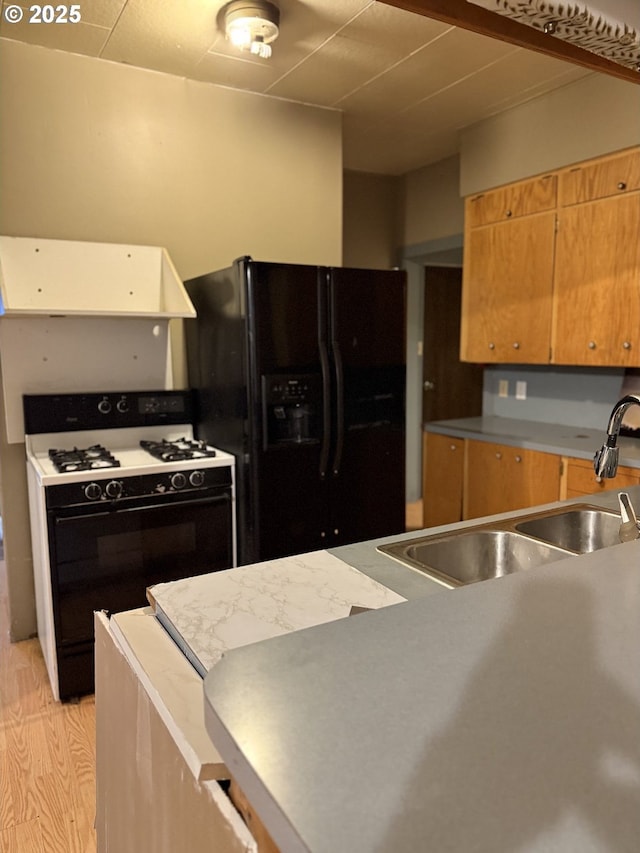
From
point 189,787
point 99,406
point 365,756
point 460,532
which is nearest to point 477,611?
point 365,756

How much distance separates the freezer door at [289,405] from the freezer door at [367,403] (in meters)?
0.08

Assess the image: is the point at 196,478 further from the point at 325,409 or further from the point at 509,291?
the point at 509,291

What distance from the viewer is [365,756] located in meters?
0.59

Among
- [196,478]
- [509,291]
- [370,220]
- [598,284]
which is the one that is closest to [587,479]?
[598,284]

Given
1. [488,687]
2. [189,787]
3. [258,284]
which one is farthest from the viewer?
[258,284]

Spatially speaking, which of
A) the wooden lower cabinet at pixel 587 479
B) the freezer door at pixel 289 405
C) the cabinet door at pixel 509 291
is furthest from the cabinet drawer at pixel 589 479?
the freezer door at pixel 289 405

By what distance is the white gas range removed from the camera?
7.80 ft

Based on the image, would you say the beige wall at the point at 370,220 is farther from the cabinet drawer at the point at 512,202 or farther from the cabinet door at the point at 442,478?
the cabinet door at the point at 442,478

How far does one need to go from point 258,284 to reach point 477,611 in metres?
1.95

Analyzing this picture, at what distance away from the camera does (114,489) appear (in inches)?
95.7

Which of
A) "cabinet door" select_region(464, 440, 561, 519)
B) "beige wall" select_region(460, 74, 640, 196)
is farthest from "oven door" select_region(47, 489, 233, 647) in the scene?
"beige wall" select_region(460, 74, 640, 196)

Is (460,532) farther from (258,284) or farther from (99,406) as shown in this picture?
(99,406)

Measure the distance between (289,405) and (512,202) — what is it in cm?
192

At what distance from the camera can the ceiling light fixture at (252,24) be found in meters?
2.33
